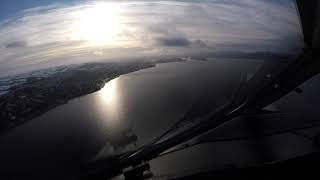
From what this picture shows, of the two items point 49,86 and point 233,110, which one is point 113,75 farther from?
point 233,110

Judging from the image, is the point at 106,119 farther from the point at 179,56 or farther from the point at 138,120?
the point at 179,56

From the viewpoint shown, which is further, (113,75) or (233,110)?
(233,110)

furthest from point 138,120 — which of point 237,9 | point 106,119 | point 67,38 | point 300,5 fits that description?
point 300,5

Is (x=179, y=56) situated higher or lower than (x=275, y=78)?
higher

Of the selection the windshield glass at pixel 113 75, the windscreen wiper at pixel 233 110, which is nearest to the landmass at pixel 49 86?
the windshield glass at pixel 113 75

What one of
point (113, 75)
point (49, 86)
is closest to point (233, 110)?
point (113, 75)

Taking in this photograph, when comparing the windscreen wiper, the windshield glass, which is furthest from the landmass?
the windscreen wiper

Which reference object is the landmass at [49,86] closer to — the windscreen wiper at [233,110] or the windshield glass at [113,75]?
the windshield glass at [113,75]

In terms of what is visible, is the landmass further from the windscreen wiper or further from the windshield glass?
the windscreen wiper
